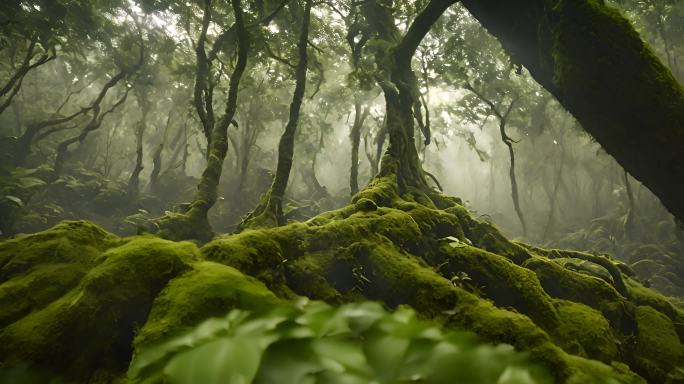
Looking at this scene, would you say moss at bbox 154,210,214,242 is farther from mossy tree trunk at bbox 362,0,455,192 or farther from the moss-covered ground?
mossy tree trunk at bbox 362,0,455,192

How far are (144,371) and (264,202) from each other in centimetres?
756

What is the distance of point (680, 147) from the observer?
4.32m

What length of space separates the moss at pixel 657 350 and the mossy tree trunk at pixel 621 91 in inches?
59.9

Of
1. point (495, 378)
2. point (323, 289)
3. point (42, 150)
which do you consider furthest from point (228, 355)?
point (42, 150)

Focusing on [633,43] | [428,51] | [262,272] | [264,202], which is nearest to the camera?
[262,272]

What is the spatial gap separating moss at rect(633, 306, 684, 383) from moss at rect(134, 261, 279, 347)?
4.34 m

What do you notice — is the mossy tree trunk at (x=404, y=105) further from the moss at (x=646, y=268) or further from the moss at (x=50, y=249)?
the moss at (x=646, y=268)

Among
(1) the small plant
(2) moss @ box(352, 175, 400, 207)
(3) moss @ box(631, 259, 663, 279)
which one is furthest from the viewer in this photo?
(3) moss @ box(631, 259, 663, 279)

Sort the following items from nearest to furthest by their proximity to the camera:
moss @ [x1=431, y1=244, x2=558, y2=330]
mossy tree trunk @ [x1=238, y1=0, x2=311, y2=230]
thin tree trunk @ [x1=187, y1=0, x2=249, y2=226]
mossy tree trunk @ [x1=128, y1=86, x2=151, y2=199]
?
A: 1. moss @ [x1=431, y1=244, x2=558, y2=330]
2. mossy tree trunk @ [x1=238, y1=0, x2=311, y2=230]
3. thin tree trunk @ [x1=187, y1=0, x2=249, y2=226]
4. mossy tree trunk @ [x1=128, y1=86, x2=151, y2=199]

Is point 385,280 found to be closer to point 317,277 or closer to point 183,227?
point 317,277

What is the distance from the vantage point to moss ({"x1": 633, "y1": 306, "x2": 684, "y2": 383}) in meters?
4.12

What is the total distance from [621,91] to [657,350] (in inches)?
124

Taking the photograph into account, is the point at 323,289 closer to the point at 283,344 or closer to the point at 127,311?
the point at 127,311

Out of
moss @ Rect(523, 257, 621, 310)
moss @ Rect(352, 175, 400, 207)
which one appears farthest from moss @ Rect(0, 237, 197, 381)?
moss @ Rect(523, 257, 621, 310)
